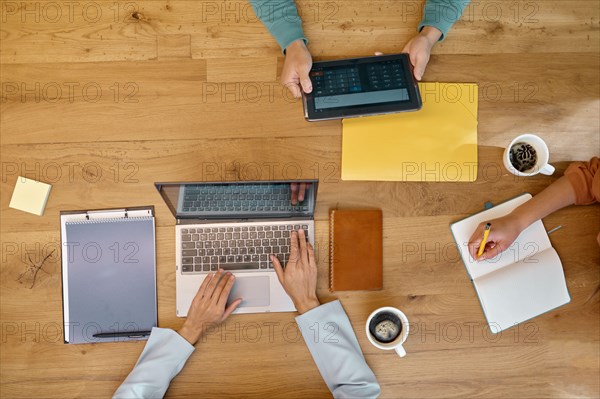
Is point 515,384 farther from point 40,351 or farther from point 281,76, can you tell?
point 40,351

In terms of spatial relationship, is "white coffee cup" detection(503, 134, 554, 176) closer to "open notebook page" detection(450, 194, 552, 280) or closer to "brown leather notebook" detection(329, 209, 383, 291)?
"open notebook page" detection(450, 194, 552, 280)

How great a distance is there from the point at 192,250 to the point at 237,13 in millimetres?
552

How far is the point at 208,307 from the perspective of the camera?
0.90 meters

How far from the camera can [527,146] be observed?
0.96 metres

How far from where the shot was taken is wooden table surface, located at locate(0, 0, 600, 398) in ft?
3.05

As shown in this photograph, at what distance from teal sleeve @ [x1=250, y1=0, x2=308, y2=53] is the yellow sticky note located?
61 cm

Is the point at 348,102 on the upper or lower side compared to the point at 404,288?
upper

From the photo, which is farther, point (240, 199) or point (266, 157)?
point (266, 157)

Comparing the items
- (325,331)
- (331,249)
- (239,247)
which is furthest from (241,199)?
(325,331)

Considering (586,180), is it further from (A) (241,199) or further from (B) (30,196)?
(B) (30,196)

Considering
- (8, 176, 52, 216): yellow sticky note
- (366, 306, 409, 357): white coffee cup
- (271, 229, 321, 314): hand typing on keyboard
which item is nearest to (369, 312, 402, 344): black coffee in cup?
(366, 306, 409, 357): white coffee cup

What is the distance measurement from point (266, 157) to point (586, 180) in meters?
0.70

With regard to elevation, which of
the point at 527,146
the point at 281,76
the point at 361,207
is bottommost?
the point at 361,207

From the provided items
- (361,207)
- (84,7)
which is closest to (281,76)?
(361,207)
